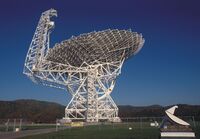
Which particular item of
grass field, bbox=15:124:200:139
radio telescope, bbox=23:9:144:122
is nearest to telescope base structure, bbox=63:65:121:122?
radio telescope, bbox=23:9:144:122

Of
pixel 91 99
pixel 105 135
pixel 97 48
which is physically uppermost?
pixel 97 48

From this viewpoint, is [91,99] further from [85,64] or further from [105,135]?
[105,135]

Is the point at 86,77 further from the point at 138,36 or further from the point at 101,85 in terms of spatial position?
the point at 138,36

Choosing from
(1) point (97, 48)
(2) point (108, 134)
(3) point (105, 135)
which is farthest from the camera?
(1) point (97, 48)

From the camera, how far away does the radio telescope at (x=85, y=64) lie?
5681 centimetres

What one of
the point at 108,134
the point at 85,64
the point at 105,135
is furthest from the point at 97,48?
the point at 105,135

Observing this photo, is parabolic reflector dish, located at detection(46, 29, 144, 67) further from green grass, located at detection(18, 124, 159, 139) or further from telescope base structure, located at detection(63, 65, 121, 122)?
green grass, located at detection(18, 124, 159, 139)

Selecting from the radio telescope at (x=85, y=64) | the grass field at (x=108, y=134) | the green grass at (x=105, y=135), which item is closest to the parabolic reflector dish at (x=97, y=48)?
the radio telescope at (x=85, y=64)

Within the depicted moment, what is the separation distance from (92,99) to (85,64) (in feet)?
24.1

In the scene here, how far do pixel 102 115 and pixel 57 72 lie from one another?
13.7m

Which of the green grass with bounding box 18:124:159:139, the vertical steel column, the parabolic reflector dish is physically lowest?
the green grass with bounding box 18:124:159:139

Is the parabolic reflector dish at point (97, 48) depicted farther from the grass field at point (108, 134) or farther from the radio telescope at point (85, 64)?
the grass field at point (108, 134)

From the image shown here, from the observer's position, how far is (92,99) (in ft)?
212

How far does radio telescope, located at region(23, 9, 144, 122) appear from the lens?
56.8 metres
